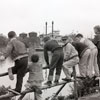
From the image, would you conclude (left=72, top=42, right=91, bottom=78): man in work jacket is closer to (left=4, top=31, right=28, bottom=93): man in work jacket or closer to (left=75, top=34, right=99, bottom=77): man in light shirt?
(left=75, top=34, right=99, bottom=77): man in light shirt

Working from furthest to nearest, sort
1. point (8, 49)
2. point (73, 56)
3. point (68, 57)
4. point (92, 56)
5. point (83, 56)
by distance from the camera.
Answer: point (92, 56), point (83, 56), point (68, 57), point (73, 56), point (8, 49)

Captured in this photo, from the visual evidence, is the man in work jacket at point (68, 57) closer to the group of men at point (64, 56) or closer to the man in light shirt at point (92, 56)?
the group of men at point (64, 56)

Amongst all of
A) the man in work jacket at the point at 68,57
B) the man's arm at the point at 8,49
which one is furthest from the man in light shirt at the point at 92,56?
the man's arm at the point at 8,49

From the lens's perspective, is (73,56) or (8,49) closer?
(8,49)

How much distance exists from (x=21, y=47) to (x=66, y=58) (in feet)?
5.28

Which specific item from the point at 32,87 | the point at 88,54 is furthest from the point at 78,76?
the point at 32,87

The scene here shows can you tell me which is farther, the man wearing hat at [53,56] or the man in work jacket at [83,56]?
the man in work jacket at [83,56]

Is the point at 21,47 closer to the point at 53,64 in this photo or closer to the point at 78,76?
the point at 53,64

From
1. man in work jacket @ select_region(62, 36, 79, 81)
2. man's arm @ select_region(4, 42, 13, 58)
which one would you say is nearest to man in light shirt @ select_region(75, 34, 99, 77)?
man in work jacket @ select_region(62, 36, 79, 81)

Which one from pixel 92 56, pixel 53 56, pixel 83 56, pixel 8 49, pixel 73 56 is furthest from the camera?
pixel 92 56

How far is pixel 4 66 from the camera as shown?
86.6ft

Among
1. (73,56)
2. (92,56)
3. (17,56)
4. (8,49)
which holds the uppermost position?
(8,49)

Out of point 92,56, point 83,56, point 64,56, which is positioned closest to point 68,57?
point 64,56

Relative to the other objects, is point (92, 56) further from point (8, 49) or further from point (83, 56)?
point (8, 49)
